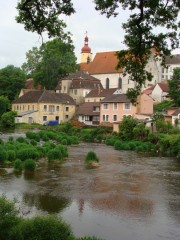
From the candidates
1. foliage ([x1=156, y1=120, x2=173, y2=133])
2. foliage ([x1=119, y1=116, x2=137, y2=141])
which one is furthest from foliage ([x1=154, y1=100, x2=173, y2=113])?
foliage ([x1=119, y1=116, x2=137, y2=141])

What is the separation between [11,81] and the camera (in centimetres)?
7294

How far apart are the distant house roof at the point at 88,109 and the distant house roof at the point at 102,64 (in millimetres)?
16142

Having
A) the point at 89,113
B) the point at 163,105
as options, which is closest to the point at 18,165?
the point at 89,113

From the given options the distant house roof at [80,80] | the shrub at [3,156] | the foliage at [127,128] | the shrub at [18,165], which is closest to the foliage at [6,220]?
the shrub at [18,165]

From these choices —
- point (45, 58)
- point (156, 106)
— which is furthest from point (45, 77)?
point (156, 106)

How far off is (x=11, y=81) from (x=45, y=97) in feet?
35.0

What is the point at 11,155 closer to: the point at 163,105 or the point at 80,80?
the point at 163,105

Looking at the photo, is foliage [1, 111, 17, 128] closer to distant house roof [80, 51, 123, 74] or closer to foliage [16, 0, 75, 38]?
distant house roof [80, 51, 123, 74]

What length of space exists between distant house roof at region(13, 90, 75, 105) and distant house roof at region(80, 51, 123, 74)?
14.0 m

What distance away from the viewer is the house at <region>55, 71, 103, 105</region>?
71.1 m

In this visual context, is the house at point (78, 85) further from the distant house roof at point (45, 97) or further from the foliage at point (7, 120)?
the foliage at point (7, 120)

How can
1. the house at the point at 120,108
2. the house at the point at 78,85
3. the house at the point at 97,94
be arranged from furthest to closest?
the house at the point at 78,85 → the house at the point at 97,94 → the house at the point at 120,108

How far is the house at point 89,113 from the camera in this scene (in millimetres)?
61062

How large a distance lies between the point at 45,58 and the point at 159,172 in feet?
159
